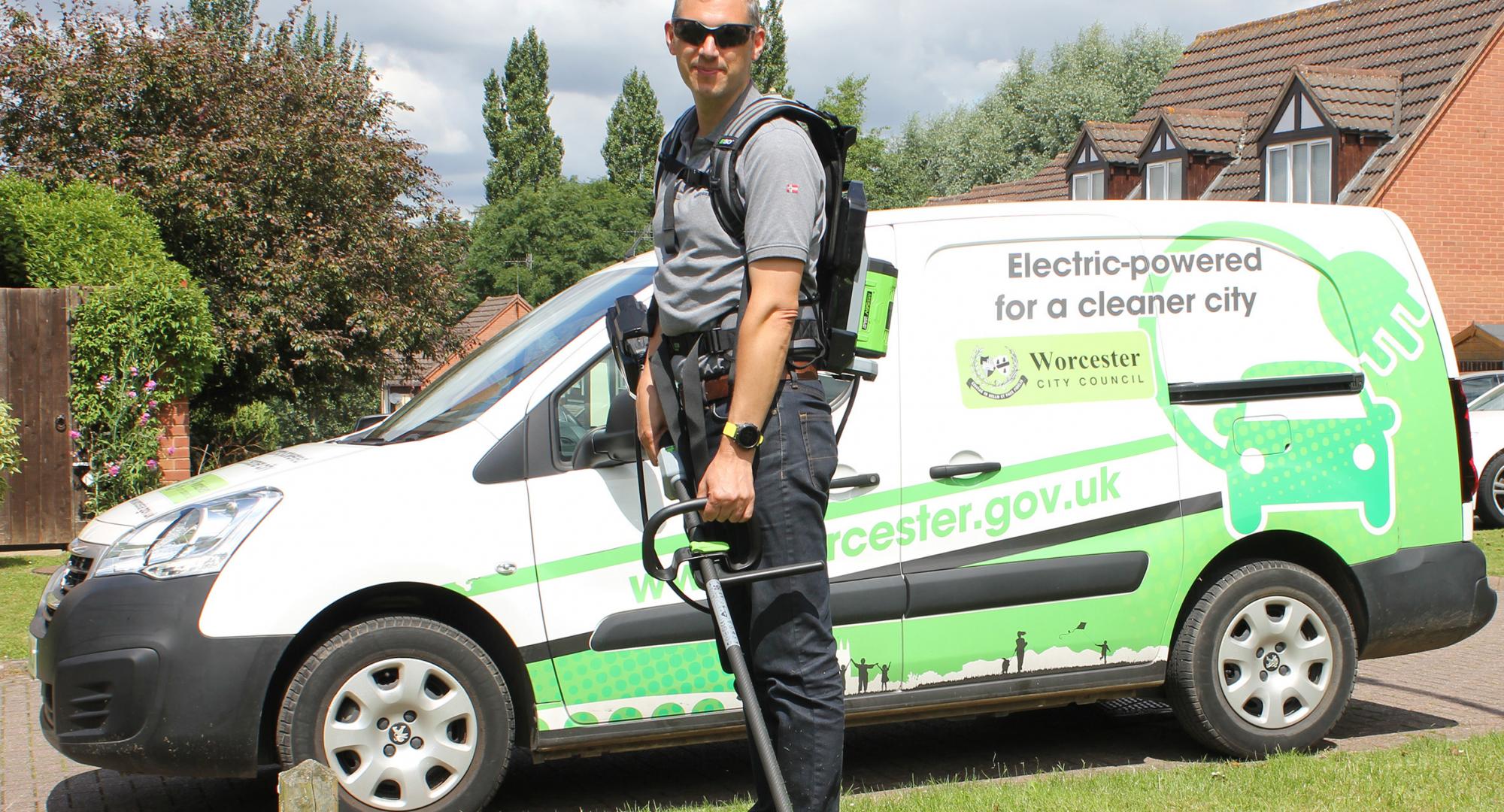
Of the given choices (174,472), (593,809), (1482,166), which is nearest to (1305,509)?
(593,809)

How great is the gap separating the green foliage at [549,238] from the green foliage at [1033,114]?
18.1 metres

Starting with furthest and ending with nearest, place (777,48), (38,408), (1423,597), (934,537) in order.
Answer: (777,48) → (38,408) → (1423,597) → (934,537)

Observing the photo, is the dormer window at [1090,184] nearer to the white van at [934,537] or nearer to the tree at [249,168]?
the tree at [249,168]

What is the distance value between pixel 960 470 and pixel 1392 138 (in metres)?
20.9

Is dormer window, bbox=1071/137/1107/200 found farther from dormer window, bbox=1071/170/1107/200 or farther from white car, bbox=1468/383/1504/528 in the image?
white car, bbox=1468/383/1504/528

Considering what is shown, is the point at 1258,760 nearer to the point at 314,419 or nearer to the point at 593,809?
the point at 593,809

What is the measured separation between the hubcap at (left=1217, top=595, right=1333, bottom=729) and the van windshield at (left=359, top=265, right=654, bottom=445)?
2606mm

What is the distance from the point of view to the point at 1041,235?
5.23 meters

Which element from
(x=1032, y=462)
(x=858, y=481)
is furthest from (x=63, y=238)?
(x=1032, y=462)

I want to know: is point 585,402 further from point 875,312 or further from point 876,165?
point 876,165

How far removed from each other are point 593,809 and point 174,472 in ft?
33.1

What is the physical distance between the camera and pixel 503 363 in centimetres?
509

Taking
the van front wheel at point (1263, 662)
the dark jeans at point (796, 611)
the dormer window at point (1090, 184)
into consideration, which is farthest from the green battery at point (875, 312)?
the dormer window at point (1090, 184)

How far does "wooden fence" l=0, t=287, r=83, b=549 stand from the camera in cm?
1283
